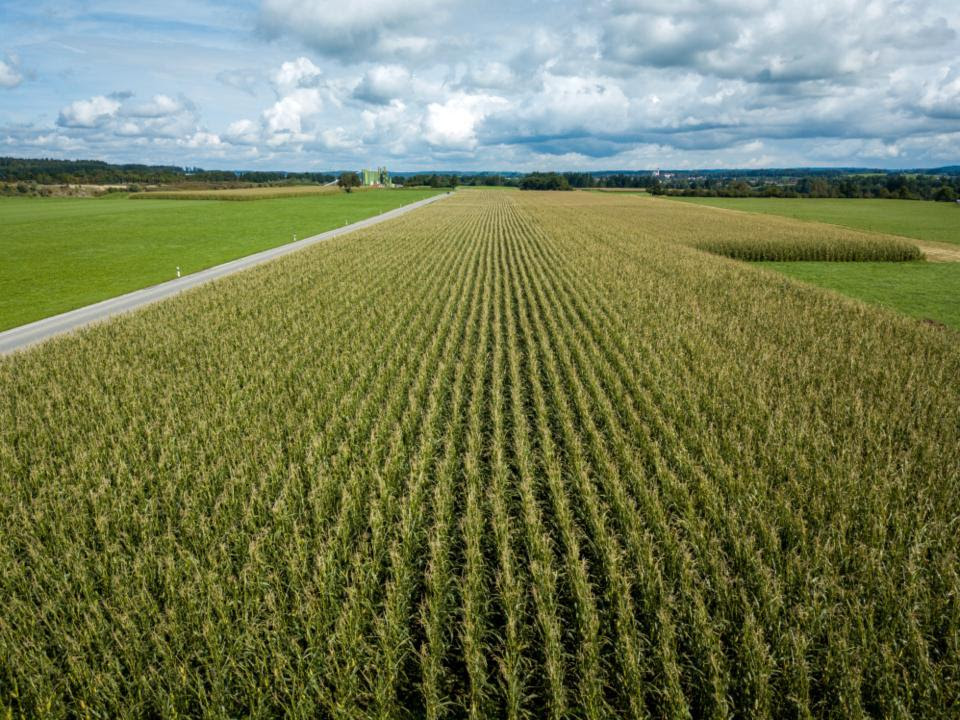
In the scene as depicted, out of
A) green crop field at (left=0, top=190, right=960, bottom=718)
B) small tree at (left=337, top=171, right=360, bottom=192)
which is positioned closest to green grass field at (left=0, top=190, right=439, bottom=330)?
green crop field at (left=0, top=190, right=960, bottom=718)

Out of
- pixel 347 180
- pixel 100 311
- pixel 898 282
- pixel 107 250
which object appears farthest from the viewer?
pixel 347 180

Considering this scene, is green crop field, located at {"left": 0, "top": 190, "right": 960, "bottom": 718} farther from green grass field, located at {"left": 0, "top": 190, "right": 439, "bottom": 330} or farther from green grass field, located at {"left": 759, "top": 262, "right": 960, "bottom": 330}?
green grass field, located at {"left": 0, "top": 190, "right": 439, "bottom": 330}

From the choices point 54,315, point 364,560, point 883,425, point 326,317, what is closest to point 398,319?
point 326,317

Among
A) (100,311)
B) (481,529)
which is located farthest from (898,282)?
(100,311)

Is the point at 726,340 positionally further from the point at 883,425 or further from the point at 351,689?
the point at 351,689

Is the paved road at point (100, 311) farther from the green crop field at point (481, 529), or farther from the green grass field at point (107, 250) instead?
the green crop field at point (481, 529)

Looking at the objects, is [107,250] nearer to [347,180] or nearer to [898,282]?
[898,282]
